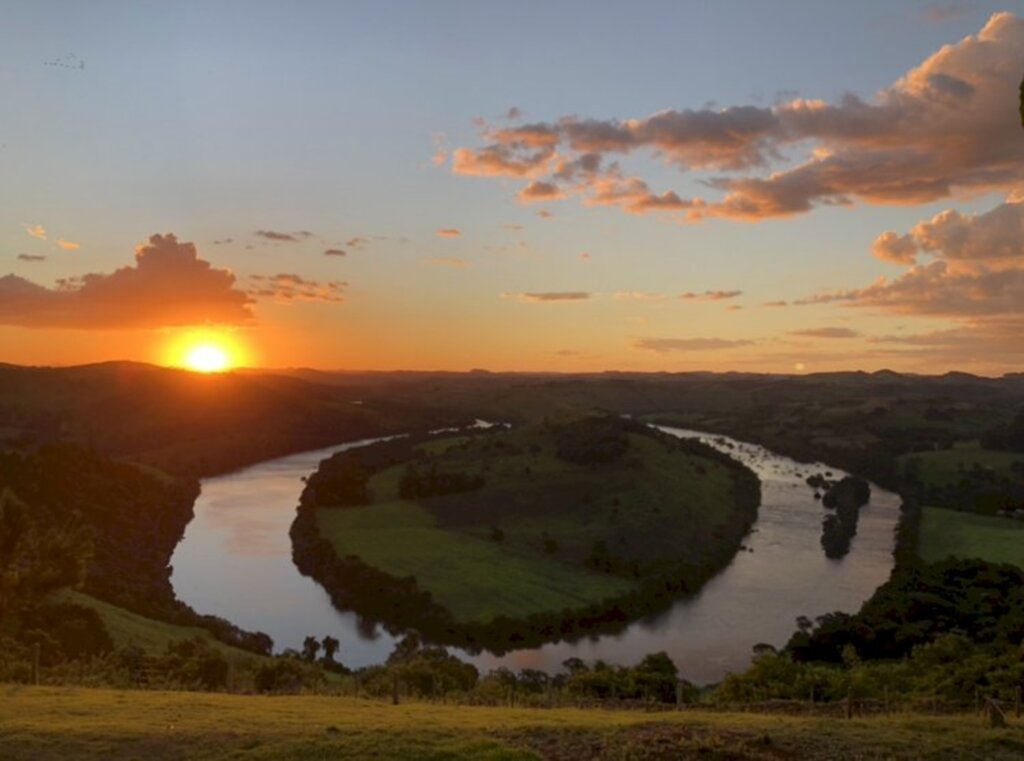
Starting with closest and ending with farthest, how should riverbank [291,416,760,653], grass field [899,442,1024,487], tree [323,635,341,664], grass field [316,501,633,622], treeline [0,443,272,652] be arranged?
treeline [0,443,272,652] < tree [323,635,341,664] < riverbank [291,416,760,653] < grass field [316,501,633,622] < grass field [899,442,1024,487]

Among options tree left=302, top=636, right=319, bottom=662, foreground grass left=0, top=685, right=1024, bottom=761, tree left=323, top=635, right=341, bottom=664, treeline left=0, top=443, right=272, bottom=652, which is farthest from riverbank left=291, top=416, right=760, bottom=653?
foreground grass left=0, top=685, right=1024, bottom=761

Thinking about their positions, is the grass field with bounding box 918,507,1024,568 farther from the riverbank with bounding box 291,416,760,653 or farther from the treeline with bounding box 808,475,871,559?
the riverbank with bounding box 291,416,760,653

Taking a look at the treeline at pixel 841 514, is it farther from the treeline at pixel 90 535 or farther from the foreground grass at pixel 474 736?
the foreground grass at pixel 474 736

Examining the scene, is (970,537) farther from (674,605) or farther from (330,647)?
(330,647)

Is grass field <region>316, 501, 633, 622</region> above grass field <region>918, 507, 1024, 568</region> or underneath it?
underneath

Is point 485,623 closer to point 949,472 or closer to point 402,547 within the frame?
point 402,547

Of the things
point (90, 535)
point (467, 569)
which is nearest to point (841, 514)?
point (467, 569)

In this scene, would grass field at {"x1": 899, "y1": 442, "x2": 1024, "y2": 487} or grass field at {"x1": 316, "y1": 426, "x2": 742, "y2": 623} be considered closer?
grass field at {"x1": 316, "y1": 426, "x2": 742, "y2": 623}
